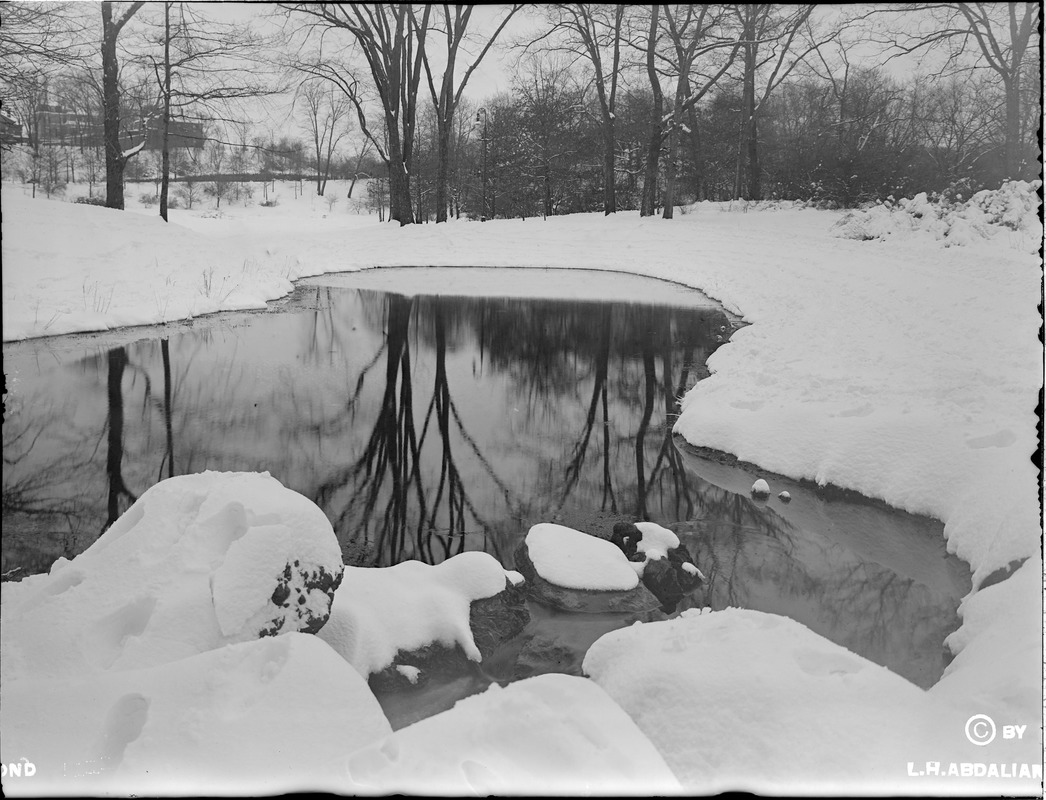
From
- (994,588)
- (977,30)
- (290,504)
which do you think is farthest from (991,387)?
(290,504)

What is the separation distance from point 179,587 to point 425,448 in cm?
344

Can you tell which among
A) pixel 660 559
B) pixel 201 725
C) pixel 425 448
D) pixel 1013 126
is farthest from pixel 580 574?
pixel 1013 126

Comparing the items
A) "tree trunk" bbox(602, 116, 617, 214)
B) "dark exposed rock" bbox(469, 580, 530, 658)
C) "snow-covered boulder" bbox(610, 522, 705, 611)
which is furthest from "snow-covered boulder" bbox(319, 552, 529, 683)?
"tree trunk" bbox(602, 116, 617, 214)

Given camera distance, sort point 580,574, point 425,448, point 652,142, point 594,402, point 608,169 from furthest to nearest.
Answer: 1. point 608,169
2. point 652,142
3. point 594,402
4. point 425,448
5. point 580,574

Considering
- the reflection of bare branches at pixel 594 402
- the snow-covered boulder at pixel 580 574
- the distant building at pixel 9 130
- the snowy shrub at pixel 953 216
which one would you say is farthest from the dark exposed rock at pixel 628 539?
the distant building at pixel 9 130

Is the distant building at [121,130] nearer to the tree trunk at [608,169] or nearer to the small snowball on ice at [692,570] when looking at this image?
the small snowball on ice at [692,570]

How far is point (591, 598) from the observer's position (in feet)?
13.9

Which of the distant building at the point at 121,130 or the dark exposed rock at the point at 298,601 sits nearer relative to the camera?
the dark exposed rock at the point at 298,601

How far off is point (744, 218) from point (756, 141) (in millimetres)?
3616

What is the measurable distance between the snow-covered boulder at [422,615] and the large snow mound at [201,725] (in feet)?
1.85

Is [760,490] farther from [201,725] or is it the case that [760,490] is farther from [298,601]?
[201,725]

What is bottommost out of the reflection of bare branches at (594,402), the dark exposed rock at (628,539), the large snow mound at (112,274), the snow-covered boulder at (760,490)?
the dark exposed rock at (628,539)

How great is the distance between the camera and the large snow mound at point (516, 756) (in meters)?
2.48

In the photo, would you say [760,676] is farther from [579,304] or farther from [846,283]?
[579,304]
